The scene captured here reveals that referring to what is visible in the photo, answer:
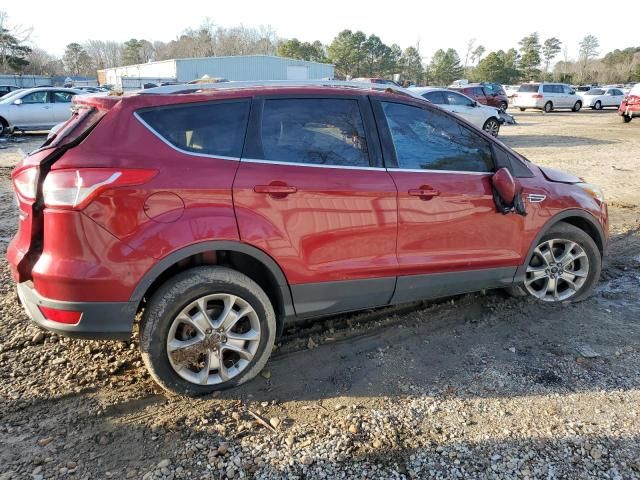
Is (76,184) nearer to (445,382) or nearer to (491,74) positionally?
(445,382)

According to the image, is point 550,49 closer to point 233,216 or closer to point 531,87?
point 531,87

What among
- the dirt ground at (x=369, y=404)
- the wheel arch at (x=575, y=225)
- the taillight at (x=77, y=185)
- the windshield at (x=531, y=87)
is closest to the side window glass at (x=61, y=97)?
the dirt ground at (x=369, y=404)

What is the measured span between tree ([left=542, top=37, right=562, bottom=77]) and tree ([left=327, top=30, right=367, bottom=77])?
37423 millimetres

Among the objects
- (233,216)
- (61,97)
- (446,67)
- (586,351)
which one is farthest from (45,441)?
(446,67)

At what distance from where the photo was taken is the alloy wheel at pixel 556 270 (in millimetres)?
4230

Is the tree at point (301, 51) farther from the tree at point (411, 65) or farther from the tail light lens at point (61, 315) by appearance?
the tail light lens at point (61, 315)

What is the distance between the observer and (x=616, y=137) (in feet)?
60.0

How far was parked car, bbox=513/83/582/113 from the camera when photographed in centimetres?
3184

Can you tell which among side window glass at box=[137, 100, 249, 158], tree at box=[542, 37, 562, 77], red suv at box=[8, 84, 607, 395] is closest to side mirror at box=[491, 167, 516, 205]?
red suv at box=[8, 84, 607, 395]

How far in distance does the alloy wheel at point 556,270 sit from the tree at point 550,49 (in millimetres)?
102691

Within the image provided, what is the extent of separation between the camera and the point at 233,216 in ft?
9.55

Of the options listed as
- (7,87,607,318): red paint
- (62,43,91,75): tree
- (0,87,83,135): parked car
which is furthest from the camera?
(62,43,91,75): tree

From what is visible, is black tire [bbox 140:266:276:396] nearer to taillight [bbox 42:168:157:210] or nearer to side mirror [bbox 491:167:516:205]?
taillight [bbox 42:168:157:210]

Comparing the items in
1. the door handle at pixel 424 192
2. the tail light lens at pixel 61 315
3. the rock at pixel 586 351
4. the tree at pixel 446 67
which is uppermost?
the tree at pixel 446 67
